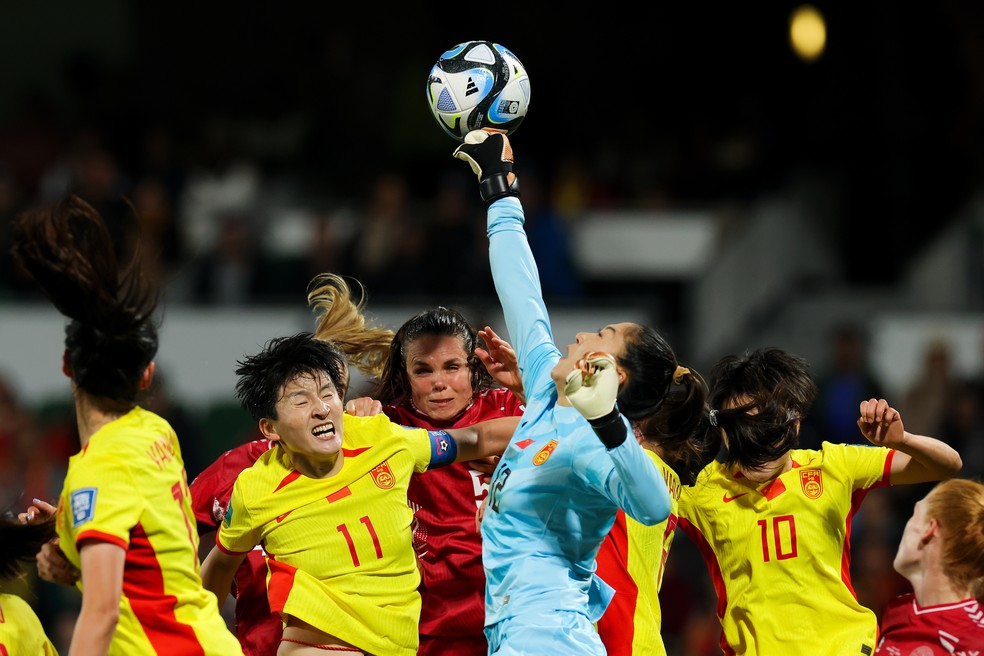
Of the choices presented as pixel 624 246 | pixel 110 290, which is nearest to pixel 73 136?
pixel 624 246

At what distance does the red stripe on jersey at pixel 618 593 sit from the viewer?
5328 millimetres

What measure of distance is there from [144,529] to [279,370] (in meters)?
1.04

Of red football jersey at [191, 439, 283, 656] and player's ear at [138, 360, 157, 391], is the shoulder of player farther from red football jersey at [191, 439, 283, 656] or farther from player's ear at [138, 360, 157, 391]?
player's ear at [138, 360, 157, 391]

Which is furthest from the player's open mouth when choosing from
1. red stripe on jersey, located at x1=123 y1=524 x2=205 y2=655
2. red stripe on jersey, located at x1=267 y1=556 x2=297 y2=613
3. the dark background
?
the dark background

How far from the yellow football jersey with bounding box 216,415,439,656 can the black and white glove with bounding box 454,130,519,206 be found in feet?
3.09

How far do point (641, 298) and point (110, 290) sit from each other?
315 inches

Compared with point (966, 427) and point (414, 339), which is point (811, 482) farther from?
point (966, 427)

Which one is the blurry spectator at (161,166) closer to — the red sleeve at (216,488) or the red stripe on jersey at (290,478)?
the red sleeve at (216,488)

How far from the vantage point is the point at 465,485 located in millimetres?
5812

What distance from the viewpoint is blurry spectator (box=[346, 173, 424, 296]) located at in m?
11.8

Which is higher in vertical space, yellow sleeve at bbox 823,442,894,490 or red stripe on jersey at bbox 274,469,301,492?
red stripe on jersey at bbox 274,469,301,492

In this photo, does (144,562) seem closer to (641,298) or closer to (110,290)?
(110,290)

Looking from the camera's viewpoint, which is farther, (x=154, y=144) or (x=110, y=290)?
(x=154, y=144)

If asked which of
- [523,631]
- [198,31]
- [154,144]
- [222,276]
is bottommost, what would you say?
[523,631]
